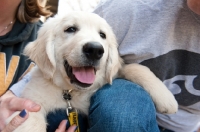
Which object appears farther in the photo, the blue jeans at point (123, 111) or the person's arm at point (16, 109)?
the person's arm at point (16, 109)

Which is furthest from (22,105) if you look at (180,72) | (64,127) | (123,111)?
(180,72)

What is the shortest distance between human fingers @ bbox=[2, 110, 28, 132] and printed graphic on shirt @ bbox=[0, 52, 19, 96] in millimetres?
415

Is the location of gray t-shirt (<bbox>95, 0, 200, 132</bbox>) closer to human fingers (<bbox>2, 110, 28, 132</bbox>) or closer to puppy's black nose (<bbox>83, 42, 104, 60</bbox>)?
puppy's black nose (<bbox>83, 42, 104, 60</bbox>)

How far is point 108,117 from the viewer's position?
101 cm

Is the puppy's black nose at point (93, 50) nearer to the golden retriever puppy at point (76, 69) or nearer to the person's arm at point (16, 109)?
the golden retriever puppy at point (76, 69)

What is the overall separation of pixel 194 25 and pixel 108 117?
1.84 ft

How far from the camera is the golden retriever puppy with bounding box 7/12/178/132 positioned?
1.12 m

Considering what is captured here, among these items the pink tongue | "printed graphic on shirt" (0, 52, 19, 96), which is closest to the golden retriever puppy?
the pink tongue

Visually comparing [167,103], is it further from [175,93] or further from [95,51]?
[95,51]

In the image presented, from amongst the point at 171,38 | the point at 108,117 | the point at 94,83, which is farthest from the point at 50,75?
the point at 171,38

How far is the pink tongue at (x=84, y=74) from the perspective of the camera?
3.76 ft

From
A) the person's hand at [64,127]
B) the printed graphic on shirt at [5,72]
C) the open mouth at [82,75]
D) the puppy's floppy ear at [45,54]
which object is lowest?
the person's hand at [64,127]

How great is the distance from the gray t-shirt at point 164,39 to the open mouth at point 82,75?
0.23m

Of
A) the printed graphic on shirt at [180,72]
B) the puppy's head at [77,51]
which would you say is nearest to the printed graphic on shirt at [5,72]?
the puppy's head at [77,51]
